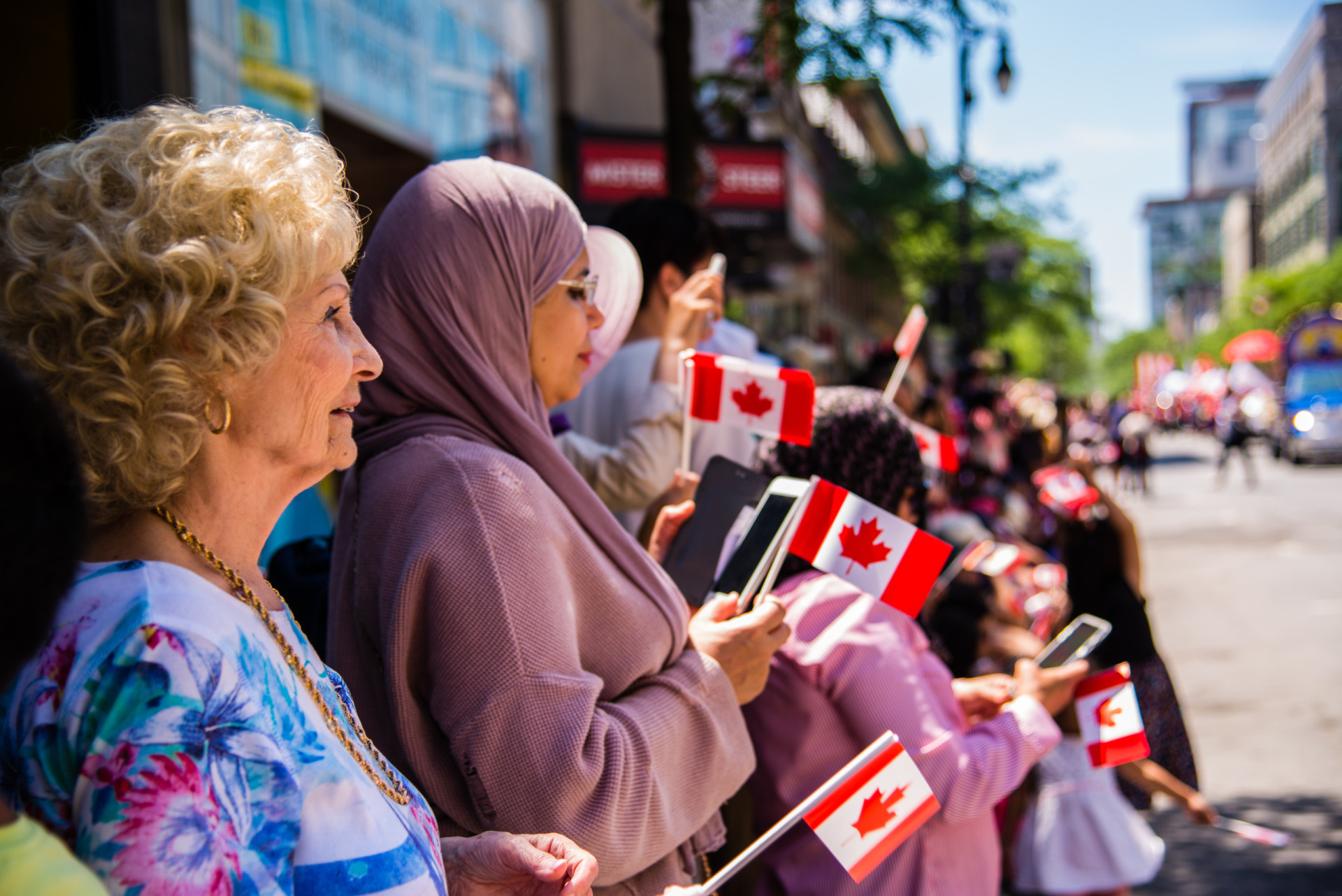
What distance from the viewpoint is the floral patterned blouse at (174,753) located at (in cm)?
97

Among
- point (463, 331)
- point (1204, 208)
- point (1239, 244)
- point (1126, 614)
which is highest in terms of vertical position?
point (1204, 208)

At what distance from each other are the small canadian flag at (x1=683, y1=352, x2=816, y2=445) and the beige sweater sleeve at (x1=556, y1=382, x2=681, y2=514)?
1.23 ft

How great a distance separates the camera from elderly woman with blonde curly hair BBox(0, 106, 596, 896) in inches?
39.3

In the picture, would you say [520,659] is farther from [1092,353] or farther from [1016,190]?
[1092,353]

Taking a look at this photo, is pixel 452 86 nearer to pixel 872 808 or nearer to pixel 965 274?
pixel 872 808

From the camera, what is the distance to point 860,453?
2.58 meters

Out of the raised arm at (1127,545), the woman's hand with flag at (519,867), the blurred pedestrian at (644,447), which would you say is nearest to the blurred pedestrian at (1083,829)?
the raised arm at (1127,545)

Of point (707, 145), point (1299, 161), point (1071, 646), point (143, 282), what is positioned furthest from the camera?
point (1299, 161)

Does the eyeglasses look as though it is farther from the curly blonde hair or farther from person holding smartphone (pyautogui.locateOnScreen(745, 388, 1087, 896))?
the curly blonde hair

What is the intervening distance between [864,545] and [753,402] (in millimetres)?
432

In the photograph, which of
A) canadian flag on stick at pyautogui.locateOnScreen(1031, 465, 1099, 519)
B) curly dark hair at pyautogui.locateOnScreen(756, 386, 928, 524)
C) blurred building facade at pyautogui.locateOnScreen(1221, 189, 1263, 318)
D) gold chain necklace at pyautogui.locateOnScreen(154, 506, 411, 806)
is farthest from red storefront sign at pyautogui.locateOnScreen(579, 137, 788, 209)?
blurred building facade at pyautogui.locateOnScreen(1221, 189, 1263, 318)

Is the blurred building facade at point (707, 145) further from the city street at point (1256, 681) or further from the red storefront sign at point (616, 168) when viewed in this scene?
the city street at point (1256, 681)

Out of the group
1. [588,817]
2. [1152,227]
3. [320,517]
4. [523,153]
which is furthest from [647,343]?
[1152,227]

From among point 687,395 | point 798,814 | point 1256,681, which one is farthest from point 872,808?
point 1256,681
